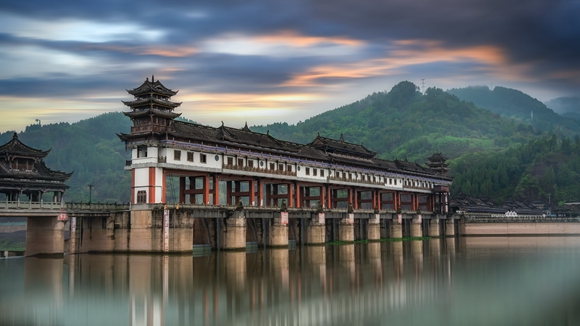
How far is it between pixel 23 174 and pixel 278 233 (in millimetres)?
32790

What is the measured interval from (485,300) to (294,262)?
28039 millimetres

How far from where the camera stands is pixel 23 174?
73.8m

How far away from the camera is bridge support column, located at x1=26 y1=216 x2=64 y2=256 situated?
65.9m

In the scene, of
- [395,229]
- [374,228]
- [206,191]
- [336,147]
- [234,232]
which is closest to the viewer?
[234,232]

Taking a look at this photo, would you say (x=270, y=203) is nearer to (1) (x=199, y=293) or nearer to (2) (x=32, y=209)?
(2) (x=32, y=209)

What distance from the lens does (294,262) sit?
62.4m

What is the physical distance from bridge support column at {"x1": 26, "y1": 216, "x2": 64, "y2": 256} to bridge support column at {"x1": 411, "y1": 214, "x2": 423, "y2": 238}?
243ft

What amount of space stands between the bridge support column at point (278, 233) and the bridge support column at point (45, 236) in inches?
1093

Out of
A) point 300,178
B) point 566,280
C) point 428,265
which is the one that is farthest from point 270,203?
point 566,280

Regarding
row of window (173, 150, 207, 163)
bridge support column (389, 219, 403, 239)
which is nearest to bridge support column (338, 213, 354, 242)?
bridge support column (389, 219, 403, 239)

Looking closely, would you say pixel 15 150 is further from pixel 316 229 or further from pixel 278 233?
pixel 316 229

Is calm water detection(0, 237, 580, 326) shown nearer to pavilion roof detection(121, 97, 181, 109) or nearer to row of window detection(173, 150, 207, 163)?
row of window detection(173, 150, 207, 163)

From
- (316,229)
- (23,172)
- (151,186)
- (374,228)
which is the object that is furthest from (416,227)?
(23,172)

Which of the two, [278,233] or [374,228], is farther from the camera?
[374,228]
